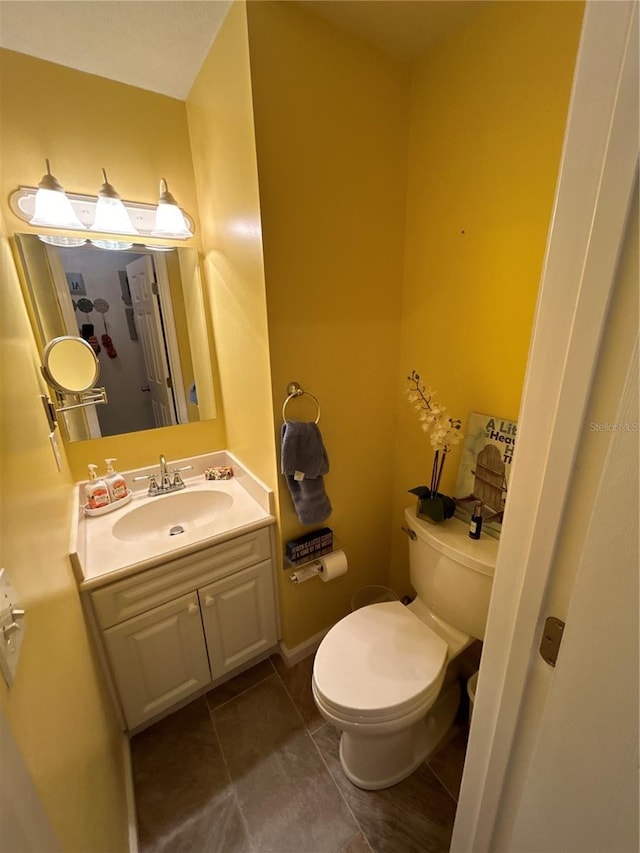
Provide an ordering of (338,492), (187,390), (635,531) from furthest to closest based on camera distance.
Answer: (187,390) → (338,492) → (635,531)

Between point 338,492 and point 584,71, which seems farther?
point 338,492

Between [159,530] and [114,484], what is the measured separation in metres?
0.28

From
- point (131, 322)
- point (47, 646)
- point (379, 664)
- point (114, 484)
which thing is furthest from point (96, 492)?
point (379, 664)

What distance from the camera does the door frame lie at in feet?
1.25

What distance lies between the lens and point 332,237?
1225mm

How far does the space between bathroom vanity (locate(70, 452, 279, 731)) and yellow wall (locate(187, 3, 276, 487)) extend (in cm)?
29

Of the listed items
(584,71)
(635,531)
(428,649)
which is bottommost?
(428,649)

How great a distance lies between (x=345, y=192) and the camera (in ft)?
3.97

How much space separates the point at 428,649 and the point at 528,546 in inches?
33.6

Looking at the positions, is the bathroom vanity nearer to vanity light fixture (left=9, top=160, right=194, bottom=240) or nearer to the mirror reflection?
the mirror reflection

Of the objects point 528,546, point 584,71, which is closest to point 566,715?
point 528,546

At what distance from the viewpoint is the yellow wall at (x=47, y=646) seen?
54 centimetres

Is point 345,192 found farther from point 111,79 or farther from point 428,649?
point 428,649

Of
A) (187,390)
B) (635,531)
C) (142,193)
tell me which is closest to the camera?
(635,531)
